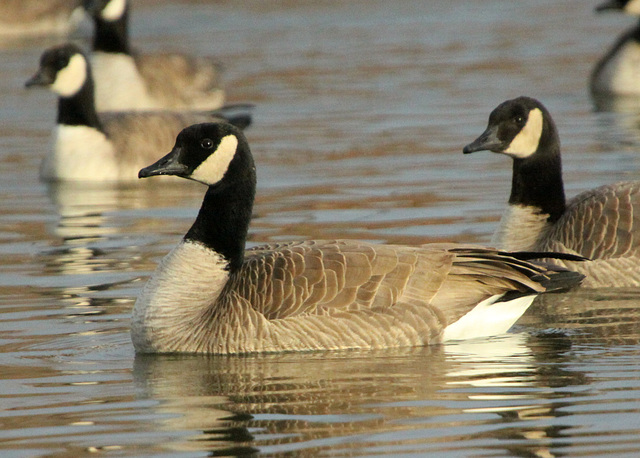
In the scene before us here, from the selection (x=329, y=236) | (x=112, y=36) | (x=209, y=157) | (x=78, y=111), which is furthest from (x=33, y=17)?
(x=209, y=157)

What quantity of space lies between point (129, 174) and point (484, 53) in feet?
38.8

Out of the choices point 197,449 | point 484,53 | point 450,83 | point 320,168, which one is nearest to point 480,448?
point 197,449

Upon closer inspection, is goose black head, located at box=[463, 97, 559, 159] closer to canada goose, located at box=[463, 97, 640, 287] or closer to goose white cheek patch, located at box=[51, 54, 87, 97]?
canada goose, located at box=[463, 97, 640, 287]

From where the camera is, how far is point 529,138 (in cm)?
1054

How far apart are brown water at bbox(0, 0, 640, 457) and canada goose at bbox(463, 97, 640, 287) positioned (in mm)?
320

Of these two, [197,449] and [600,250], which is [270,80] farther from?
[197,449]

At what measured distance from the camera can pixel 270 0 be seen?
35375mm

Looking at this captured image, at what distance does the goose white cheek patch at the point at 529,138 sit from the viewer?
1052 cm

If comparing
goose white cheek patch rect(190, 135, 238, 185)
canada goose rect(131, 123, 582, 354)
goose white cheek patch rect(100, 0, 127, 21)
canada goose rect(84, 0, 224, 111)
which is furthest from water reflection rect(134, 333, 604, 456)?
goose white cheek patch rect(100, 0, 127, 21)

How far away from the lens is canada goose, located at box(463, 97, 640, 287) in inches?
388

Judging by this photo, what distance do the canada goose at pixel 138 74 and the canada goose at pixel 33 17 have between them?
11.3m

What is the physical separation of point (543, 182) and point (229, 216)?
327 cm

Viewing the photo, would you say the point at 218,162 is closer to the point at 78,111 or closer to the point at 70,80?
the point at 78,111

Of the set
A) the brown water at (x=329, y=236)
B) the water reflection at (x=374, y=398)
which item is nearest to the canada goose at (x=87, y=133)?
the brown water at (x=329, y=236)
